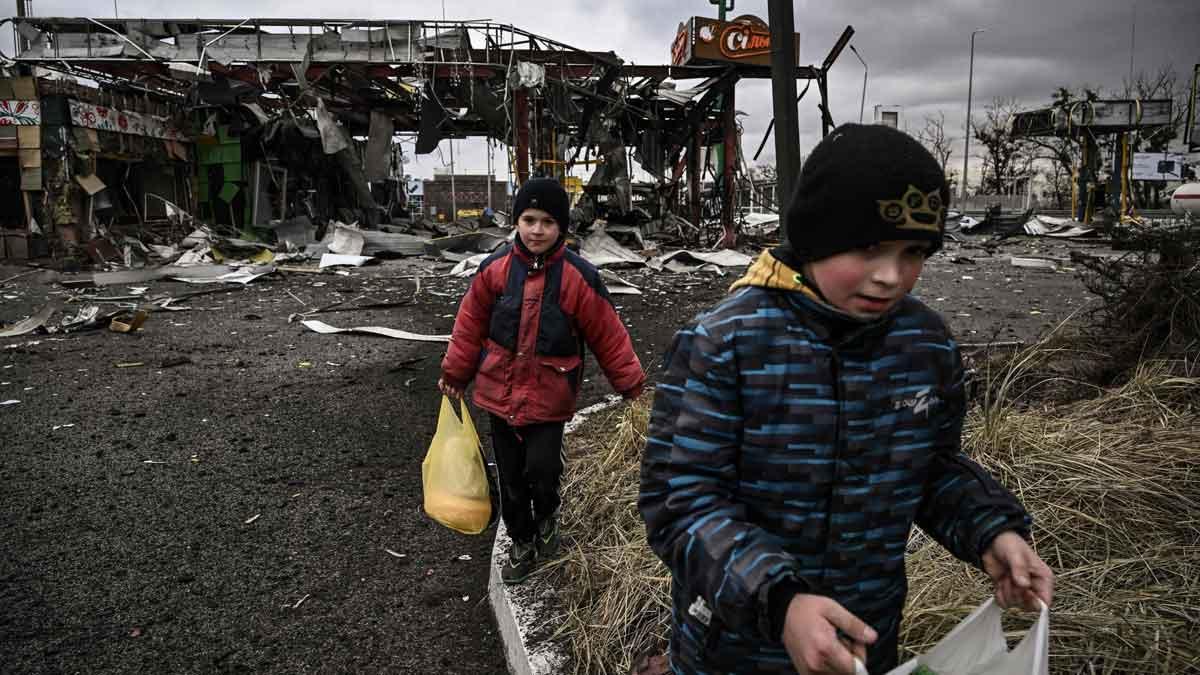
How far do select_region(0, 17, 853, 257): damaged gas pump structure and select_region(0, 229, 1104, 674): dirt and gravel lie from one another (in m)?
8.82

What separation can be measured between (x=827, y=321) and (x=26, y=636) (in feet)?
9.30

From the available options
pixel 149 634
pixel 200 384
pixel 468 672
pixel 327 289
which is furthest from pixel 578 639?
pixel 327 289

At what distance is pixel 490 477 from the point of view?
9.98 ft

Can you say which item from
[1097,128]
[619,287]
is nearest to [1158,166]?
[1097,128]

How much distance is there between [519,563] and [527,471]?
1.09ft

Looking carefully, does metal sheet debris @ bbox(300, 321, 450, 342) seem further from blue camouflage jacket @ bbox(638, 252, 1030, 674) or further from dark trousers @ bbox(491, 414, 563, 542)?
blue camouflage jacket @ bbox(638, 252, 1030, 674)

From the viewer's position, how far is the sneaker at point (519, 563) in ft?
9.19

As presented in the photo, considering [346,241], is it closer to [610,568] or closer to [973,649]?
[610,568]

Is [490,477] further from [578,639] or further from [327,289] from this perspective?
[327,289]

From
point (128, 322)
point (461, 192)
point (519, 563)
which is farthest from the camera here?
point (461, 192)

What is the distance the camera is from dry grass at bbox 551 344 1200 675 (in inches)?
77.9

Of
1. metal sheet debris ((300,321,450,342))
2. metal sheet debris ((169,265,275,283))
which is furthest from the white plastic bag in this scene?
metal sheet debris ((169,265,275,283))

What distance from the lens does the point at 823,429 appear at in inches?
47.4

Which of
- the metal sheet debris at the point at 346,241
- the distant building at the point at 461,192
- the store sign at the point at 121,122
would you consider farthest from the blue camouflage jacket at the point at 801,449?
the distant building at the point at 461,192
